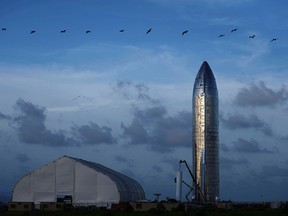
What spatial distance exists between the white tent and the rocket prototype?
2104cm

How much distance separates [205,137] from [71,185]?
31.9 metres

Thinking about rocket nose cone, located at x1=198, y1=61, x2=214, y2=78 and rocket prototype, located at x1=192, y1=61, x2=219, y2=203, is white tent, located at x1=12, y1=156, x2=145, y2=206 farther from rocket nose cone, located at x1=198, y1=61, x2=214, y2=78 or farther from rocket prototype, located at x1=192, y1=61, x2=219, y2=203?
rocket nose cone, located at x1=198, y1=61, x2=214, y2=78

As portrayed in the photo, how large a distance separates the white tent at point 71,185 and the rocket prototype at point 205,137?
21.0 metres

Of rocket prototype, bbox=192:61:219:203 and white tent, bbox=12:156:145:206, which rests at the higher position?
rocket prototype, bbox=192:61:219:203

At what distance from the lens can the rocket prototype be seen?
411ft

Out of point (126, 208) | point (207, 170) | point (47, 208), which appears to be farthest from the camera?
point (207, 170)

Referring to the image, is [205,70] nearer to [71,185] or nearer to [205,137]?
[205,137]

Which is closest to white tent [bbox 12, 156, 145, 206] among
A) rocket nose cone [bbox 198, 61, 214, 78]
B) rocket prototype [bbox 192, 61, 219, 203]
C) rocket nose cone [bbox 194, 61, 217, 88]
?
rocket prototype [bbox 192, 61, 219, 203]

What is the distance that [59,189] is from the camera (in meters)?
108

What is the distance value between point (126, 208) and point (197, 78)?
140 feet

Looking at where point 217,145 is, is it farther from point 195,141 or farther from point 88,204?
point 88,204

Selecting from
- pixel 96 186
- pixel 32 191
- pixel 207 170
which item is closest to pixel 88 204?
pixel 96 186

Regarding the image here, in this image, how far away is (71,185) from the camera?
351 feet

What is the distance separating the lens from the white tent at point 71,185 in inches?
4149
